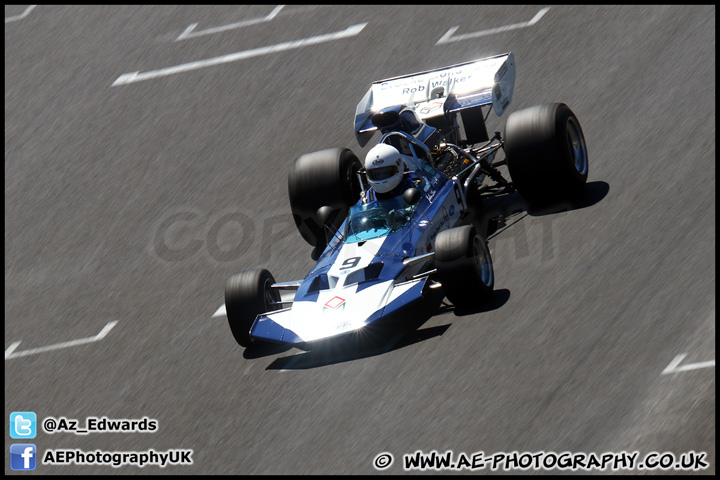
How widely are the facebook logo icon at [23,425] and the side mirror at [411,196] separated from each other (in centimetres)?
518

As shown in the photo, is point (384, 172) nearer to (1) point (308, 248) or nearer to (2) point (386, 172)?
(2) point (386, 172)

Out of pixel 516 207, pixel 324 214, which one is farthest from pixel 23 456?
pixel 516 207

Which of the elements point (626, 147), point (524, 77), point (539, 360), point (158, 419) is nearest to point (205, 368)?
point (158, 419)

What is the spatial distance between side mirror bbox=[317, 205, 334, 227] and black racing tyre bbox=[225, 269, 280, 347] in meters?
1.41

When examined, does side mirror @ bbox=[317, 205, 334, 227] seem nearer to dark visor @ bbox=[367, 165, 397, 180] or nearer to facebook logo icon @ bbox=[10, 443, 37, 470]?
dark visor @ bbox=[367, 165, 397, 180]

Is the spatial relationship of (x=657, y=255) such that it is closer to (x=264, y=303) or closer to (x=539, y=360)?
(x=539, y=360)

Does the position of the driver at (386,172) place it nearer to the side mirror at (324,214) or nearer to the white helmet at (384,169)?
the white helmet at (384,169)

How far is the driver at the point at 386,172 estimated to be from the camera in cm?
1453

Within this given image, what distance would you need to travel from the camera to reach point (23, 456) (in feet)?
43.3

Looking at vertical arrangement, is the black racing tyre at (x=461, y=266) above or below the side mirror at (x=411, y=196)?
below

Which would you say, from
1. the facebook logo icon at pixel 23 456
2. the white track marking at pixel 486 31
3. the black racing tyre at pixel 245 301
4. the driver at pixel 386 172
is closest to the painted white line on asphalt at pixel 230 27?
the white track marking at pixel 486 31

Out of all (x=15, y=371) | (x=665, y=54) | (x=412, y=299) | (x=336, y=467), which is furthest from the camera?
(x=665, y=54)

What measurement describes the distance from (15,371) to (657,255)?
8332 millimetres

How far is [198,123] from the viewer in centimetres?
2081
